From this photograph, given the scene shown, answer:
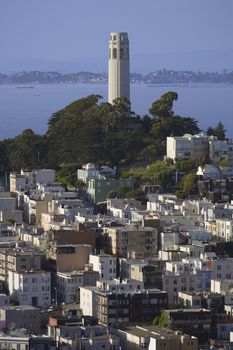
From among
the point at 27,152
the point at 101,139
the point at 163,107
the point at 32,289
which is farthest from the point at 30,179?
the point at 32,289

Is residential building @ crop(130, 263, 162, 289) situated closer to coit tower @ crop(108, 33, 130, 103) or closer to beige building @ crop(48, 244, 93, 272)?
beige building @ crop(48, 244, 93, 272)

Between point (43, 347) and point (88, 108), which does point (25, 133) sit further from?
point (43, 347)

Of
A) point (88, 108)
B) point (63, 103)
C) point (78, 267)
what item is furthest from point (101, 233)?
point (63, 103)

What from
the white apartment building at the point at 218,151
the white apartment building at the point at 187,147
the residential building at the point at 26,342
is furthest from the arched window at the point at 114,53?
the residential building at the point at 26,342

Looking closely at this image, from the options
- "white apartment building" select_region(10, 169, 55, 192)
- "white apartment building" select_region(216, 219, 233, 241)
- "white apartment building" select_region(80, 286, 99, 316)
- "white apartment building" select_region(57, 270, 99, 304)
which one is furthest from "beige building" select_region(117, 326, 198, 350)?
"white apartment building" select_region(10, 169, 55, 192)

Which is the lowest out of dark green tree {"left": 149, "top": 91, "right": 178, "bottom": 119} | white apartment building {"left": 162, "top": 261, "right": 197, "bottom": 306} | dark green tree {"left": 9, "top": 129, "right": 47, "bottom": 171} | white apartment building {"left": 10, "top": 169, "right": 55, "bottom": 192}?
white apartment building {"left": 162, "top": 261, "right": 197, "bottom": 306}

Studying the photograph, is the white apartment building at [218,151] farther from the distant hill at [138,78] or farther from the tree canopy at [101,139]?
the distant hill at [138,78]

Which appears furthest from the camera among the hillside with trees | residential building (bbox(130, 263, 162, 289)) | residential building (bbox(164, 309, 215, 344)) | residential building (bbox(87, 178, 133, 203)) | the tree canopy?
the tree canopy
